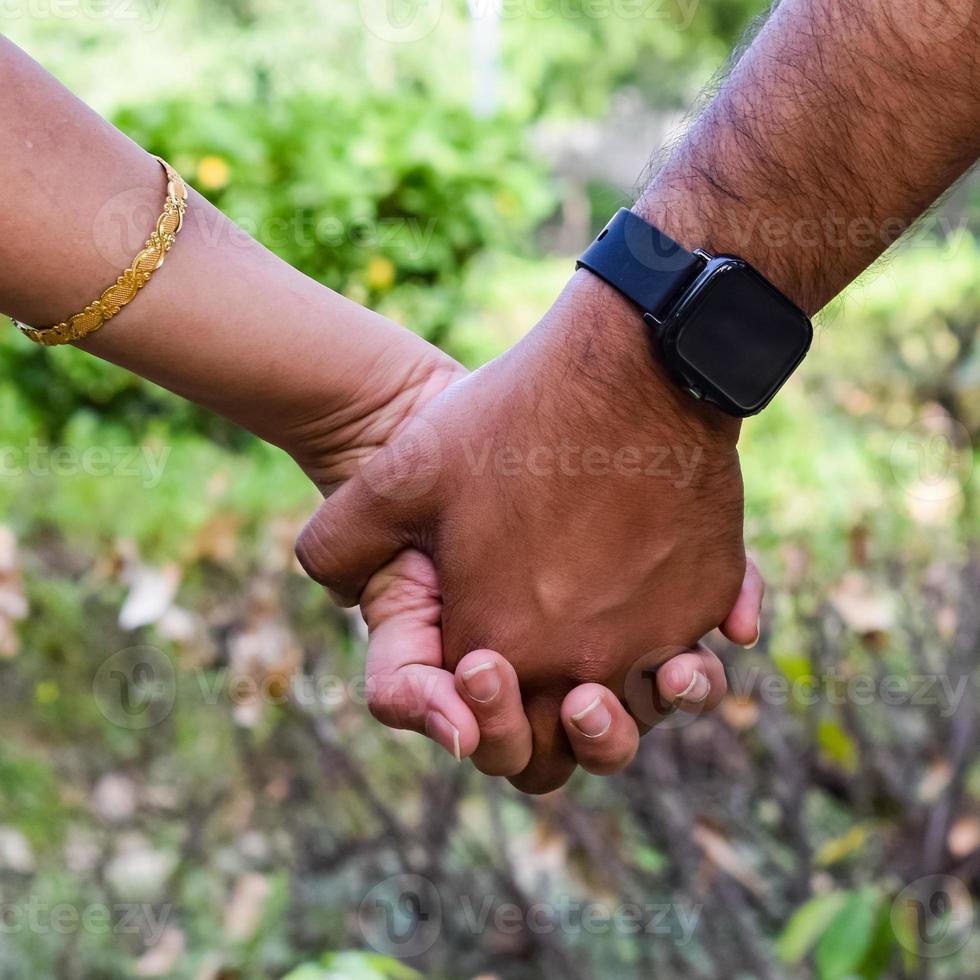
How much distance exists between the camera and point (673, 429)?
4.79 ft

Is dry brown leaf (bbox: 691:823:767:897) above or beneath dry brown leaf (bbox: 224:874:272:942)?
above

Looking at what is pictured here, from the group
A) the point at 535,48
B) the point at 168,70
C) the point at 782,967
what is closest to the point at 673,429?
the point at 782,967

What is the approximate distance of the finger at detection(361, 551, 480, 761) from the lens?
148 cm

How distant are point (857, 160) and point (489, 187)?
260 centimetres

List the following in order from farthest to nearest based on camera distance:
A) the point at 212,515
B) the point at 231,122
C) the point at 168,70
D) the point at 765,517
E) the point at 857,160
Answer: the point at 168,70, the point at 231,122, the point at 765,517, the point at 212,515, the point at 857,160

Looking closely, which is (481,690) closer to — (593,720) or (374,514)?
(593,720)

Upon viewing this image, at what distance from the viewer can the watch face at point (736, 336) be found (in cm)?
139

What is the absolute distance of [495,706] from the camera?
150cm

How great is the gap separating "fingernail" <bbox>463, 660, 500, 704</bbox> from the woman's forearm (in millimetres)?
435

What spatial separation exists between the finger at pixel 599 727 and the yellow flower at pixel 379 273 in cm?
225

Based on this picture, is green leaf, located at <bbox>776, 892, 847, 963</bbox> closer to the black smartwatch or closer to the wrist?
the black smartwatch

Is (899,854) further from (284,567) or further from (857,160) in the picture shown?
(857,160)

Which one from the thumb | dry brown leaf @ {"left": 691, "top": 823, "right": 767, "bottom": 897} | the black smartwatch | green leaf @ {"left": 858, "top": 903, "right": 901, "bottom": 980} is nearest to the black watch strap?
the black smartwatch

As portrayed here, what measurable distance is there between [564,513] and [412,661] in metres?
0.29
